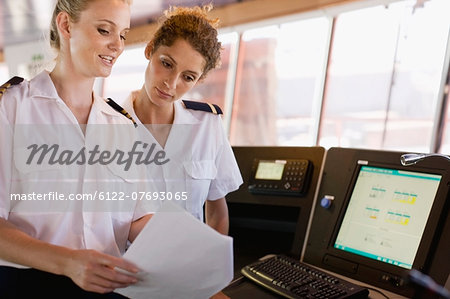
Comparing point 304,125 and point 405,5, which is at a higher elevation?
point 405,5

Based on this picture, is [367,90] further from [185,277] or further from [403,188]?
[185,277]

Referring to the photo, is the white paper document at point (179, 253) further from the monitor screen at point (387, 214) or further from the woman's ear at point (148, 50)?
the woman's ear at point (148, 50)

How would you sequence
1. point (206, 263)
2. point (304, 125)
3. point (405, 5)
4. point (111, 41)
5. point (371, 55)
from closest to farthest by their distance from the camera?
1. point (206, 263)
2. point (111, 41)
3. point (405, 5)
4. point (371, 55)
5. point (304, 125)

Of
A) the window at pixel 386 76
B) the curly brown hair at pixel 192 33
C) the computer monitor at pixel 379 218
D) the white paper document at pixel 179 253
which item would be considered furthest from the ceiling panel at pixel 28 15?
the white paper document at pixel 179 253

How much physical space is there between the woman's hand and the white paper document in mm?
29

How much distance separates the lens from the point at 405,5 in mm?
4566

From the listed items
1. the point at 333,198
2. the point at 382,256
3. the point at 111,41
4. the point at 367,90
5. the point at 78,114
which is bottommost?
the point at 382,256

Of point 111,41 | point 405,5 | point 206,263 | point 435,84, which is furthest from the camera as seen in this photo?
point 405,5

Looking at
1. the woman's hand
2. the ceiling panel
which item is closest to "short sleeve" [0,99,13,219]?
the woman's hand

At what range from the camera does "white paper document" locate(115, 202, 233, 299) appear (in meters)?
0.84

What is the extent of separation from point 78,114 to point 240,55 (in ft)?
17.0

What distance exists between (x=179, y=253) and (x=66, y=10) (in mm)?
621

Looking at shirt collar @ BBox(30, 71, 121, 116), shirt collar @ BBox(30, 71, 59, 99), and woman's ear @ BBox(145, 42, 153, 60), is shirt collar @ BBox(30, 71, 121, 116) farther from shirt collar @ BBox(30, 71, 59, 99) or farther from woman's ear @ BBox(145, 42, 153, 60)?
woman's ear @ BBox(145, 42, 153, 60)

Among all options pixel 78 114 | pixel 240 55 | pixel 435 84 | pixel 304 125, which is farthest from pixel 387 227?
pixel 240 55
